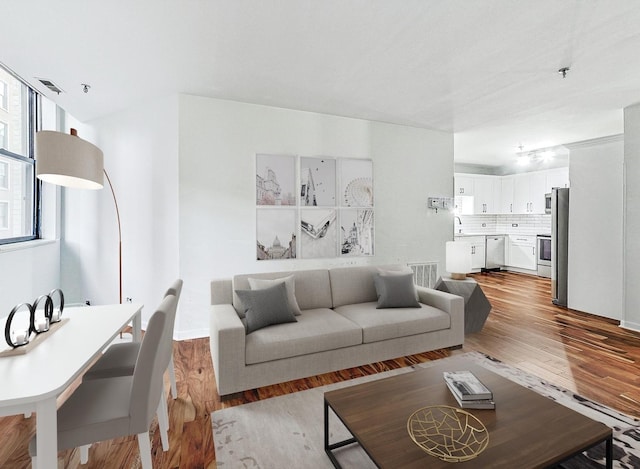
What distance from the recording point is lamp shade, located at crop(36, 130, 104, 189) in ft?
6.31

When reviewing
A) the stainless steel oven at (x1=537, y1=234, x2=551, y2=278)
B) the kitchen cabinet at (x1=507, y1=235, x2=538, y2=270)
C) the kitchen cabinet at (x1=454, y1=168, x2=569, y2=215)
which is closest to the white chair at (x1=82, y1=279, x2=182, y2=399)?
the kitchen cabinet at (x1=454, y1=168, x2=569, y2=215)

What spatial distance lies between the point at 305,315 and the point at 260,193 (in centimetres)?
166

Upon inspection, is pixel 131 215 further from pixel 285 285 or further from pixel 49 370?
pixel 49 370

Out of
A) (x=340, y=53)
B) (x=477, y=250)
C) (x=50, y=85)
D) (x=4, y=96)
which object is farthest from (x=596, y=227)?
(x=4, y=96)

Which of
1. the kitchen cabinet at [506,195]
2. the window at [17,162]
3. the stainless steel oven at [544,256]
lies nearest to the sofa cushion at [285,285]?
the window at [17,162]

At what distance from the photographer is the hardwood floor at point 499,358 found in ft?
5.89

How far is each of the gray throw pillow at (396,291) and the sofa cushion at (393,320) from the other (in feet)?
0.19

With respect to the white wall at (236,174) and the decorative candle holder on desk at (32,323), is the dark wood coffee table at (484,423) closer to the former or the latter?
the decorative candle holder on desk at (32,323)

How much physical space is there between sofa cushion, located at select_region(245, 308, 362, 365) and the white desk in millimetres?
926

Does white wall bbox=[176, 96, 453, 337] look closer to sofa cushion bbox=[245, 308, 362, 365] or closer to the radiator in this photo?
the radiator

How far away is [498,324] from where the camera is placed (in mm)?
3965

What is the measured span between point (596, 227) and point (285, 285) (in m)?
4.36

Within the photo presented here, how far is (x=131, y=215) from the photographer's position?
3895mm

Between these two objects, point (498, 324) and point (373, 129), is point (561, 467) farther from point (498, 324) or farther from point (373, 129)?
point (373, 129)
